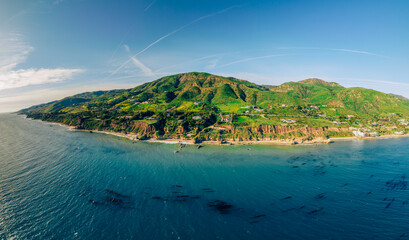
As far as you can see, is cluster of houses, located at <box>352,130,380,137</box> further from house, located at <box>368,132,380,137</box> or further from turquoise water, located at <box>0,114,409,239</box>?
turquoise water, located at <box>0,114,409,239</box>

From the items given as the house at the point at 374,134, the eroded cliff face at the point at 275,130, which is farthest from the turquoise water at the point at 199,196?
the house at the point at 374,134

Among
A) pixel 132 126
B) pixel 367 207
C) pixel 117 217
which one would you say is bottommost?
pixel 367 207

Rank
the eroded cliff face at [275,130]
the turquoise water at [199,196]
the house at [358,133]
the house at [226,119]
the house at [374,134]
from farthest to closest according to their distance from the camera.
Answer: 1. the house at [226,119]
2. the house at [374,134]
3. the house at [358,133]
4. the eroded cliff face at [275,130]
5. the turquoise water at [199,196]

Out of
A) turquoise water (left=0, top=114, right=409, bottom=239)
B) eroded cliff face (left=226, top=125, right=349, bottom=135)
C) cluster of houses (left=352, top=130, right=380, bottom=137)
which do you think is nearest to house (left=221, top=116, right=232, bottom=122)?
eroded cliff face (left=226, top=125, right=349, bottom=135)

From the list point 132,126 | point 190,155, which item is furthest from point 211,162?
point 132,126

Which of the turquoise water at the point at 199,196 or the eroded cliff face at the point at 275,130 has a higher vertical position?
the eroded cliff face at the point at 275,130

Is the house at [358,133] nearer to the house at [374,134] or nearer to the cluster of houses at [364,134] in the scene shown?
the cluster of houses at [364,134]

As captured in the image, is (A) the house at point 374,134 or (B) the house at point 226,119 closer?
(A) the house at point 374,134

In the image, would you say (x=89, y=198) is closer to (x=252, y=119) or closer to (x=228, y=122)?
(x=228, y=122)

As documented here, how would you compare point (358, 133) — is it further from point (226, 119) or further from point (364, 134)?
point (226, 119)
